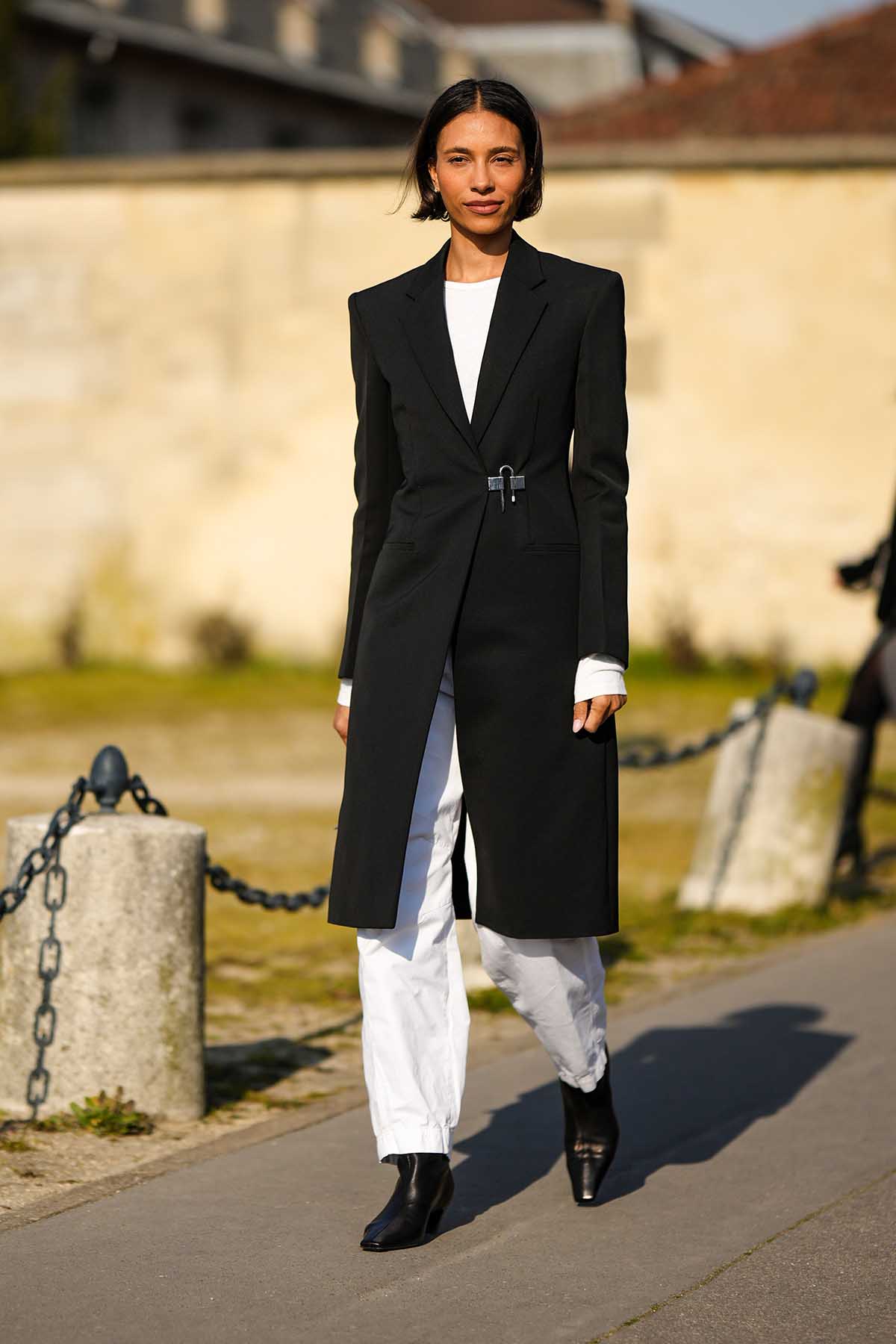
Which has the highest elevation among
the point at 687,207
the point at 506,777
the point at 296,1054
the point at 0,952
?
the point at 687,207

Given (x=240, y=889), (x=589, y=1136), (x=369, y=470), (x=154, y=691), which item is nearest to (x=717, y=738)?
(x=240, y=889)

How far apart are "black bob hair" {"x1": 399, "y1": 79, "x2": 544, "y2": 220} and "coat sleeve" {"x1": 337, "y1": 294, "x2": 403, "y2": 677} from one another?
0.32 m

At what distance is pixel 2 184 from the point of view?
56.3 ft

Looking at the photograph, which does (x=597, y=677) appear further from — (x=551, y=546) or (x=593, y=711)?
(x=551, y=546)

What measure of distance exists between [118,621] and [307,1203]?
13.6 m

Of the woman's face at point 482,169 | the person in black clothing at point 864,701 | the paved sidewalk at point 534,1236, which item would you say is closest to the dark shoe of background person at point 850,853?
the person in black clothing at point 864,701

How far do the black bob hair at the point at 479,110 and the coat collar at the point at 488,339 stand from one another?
17 centimetres

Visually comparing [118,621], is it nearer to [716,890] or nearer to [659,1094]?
[716,890]

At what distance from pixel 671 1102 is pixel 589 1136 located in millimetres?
915

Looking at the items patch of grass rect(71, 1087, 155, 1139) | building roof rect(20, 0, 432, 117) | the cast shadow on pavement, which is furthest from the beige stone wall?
patch of grass rect(71, 1087, 155, 1139)

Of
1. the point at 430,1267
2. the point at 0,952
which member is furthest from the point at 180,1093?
the point at 430,1267

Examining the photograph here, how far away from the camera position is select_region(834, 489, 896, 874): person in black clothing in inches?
305

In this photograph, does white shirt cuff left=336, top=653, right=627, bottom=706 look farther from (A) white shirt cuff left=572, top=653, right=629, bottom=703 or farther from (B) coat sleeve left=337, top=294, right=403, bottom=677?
(B) coat sleeve left=337, top=294, right=403, bottom=677

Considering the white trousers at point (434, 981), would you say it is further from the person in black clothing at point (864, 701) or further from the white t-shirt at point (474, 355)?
the person in black clothing at point (864, 701)
